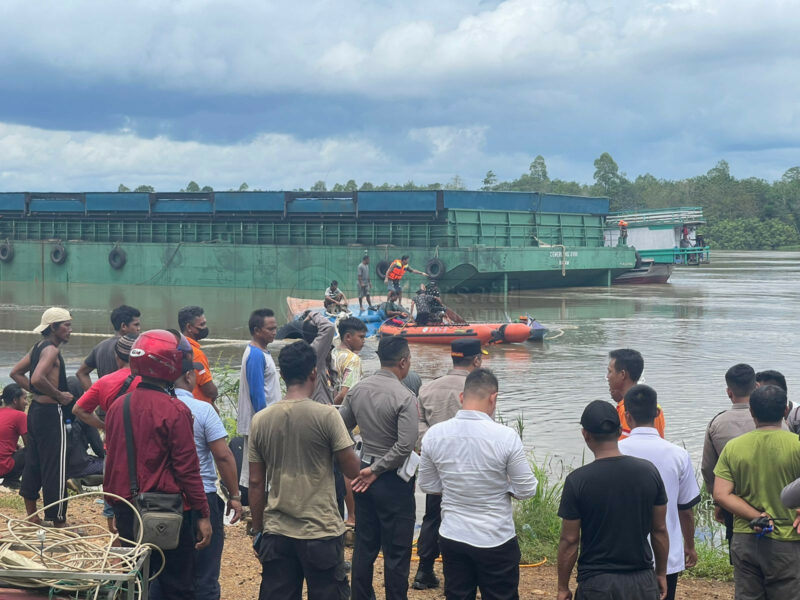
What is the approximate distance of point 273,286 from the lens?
4012 cm

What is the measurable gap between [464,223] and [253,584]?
32.2m

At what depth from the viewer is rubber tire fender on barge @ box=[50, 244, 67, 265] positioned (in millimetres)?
44344

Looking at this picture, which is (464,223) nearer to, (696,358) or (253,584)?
(696,358)

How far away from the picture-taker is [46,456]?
22.8 ft

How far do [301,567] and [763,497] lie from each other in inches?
93.9

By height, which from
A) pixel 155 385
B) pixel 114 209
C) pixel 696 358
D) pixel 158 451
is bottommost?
pixel 696 358

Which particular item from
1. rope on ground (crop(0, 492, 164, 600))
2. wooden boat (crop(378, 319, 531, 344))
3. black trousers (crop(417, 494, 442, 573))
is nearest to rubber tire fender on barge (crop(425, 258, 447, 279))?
wooden boat (crop(378, 319, 531, 344))

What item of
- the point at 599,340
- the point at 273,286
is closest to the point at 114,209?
the point at 273,286

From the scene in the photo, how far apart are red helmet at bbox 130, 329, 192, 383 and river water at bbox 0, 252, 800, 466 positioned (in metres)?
6.82

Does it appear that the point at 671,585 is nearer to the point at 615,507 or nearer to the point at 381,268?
the point at 615,507

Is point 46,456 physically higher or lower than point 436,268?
lower

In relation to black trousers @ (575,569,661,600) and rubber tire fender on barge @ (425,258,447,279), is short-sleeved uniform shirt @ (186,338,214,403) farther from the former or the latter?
rubber tire fender on barge @ (425,258,447,279)

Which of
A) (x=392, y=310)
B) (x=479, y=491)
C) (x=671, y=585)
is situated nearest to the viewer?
(x=479, y=491)

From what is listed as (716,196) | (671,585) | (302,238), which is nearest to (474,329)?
(671,585)
